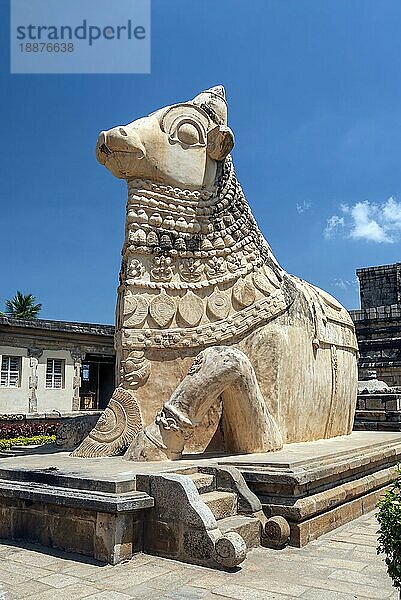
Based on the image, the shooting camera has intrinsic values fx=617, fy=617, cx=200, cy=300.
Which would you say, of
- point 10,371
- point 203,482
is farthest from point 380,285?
point 203,482

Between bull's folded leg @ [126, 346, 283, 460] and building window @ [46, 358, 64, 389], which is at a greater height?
building window @ [46, 358, 64, 389]

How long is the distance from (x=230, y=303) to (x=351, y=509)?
8.81 ft

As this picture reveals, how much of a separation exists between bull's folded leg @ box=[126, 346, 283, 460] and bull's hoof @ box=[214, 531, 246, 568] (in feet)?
5.26

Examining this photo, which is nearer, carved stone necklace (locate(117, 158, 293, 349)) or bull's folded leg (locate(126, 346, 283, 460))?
bull's folded leg (locate(126, 346, 283, 460))

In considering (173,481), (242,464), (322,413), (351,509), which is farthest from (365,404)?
(173,481)

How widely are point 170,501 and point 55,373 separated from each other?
19148mm

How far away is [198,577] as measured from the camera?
455 cm

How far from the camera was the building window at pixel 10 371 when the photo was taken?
2216 centimetres

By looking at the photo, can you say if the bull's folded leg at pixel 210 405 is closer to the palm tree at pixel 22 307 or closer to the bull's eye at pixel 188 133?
the bull's eye at pixel 188 133

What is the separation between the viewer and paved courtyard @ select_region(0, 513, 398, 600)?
4173 millimetres

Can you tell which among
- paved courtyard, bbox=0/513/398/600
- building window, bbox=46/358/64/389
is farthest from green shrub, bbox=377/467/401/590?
building window, bbox=46/358/64/389

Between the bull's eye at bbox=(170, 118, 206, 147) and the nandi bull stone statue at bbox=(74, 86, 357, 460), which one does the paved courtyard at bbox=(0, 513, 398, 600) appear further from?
the bull's eye at bbox=(170, 118, 206, 147)

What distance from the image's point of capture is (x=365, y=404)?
13.0m

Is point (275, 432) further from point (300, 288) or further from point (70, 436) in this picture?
point (70, 436)
